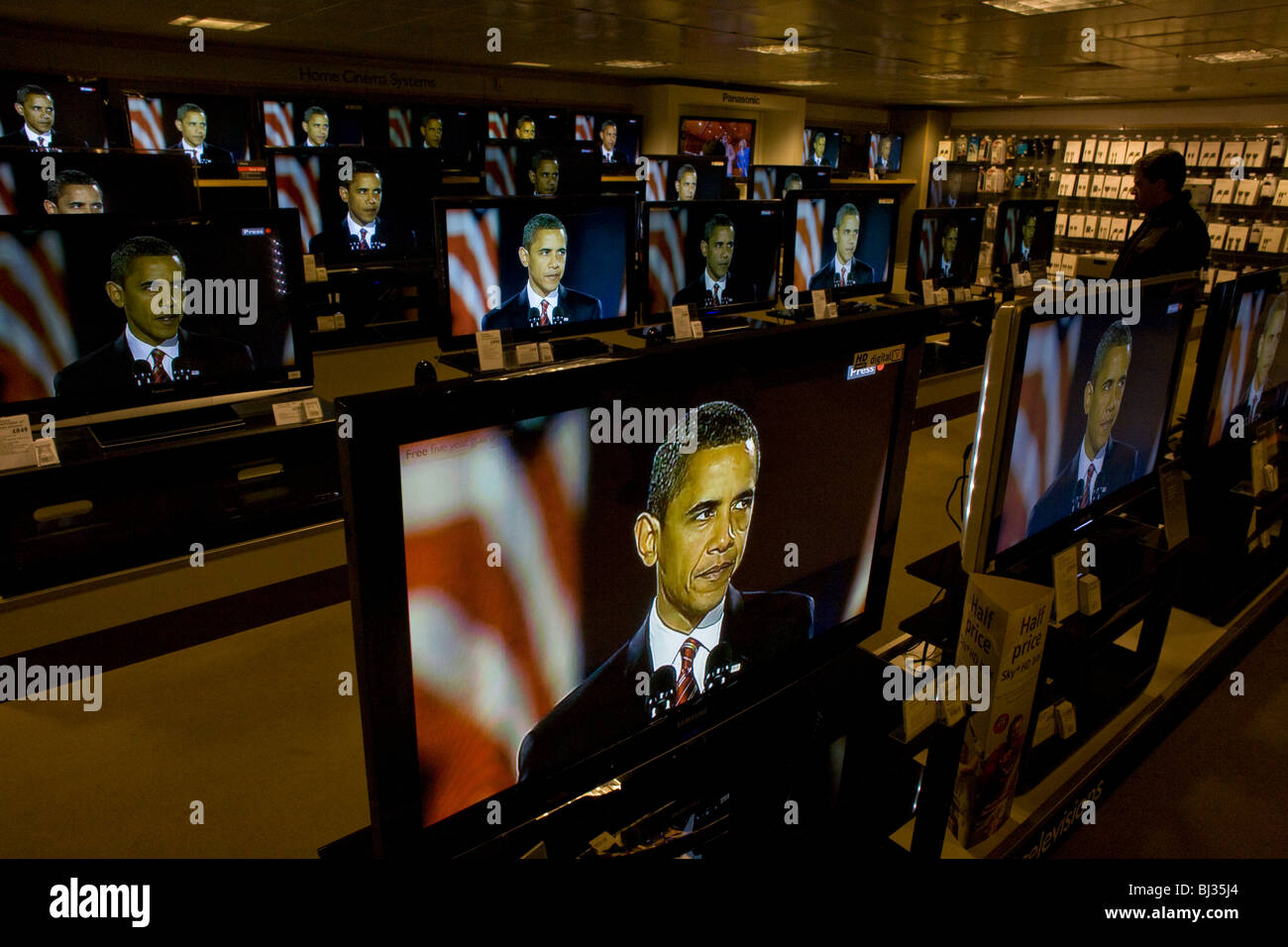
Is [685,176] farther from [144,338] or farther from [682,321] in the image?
[144,338]

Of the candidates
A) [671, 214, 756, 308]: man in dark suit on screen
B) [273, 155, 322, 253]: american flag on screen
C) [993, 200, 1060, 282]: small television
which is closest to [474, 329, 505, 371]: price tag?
[671, 214, 756, 308]: man in dark suit on screen

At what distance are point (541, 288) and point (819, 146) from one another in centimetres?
1261

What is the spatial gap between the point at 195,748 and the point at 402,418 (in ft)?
4.52

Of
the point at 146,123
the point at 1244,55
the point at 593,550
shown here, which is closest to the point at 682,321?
the point at 593,550

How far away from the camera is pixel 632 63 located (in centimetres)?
992

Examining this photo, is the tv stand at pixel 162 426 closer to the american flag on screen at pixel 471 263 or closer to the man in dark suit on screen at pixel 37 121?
the american flag on screen at pixel 471 263

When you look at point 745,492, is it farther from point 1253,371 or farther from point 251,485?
point 1253,371

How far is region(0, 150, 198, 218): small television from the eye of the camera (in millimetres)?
2885

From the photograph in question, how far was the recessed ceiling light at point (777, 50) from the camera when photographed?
814 centimetres

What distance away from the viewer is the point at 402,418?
67cm

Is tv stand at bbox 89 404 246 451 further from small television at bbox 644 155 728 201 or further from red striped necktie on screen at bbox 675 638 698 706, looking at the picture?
small television at bbox 644 155 728 201

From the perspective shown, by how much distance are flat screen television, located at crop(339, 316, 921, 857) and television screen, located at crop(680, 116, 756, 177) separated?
11660 mm

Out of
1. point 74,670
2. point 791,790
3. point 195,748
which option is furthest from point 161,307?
point 791,790

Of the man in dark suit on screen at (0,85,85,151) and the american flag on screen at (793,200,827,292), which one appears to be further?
the man in dark suit on screen at (0,85,85,151)
